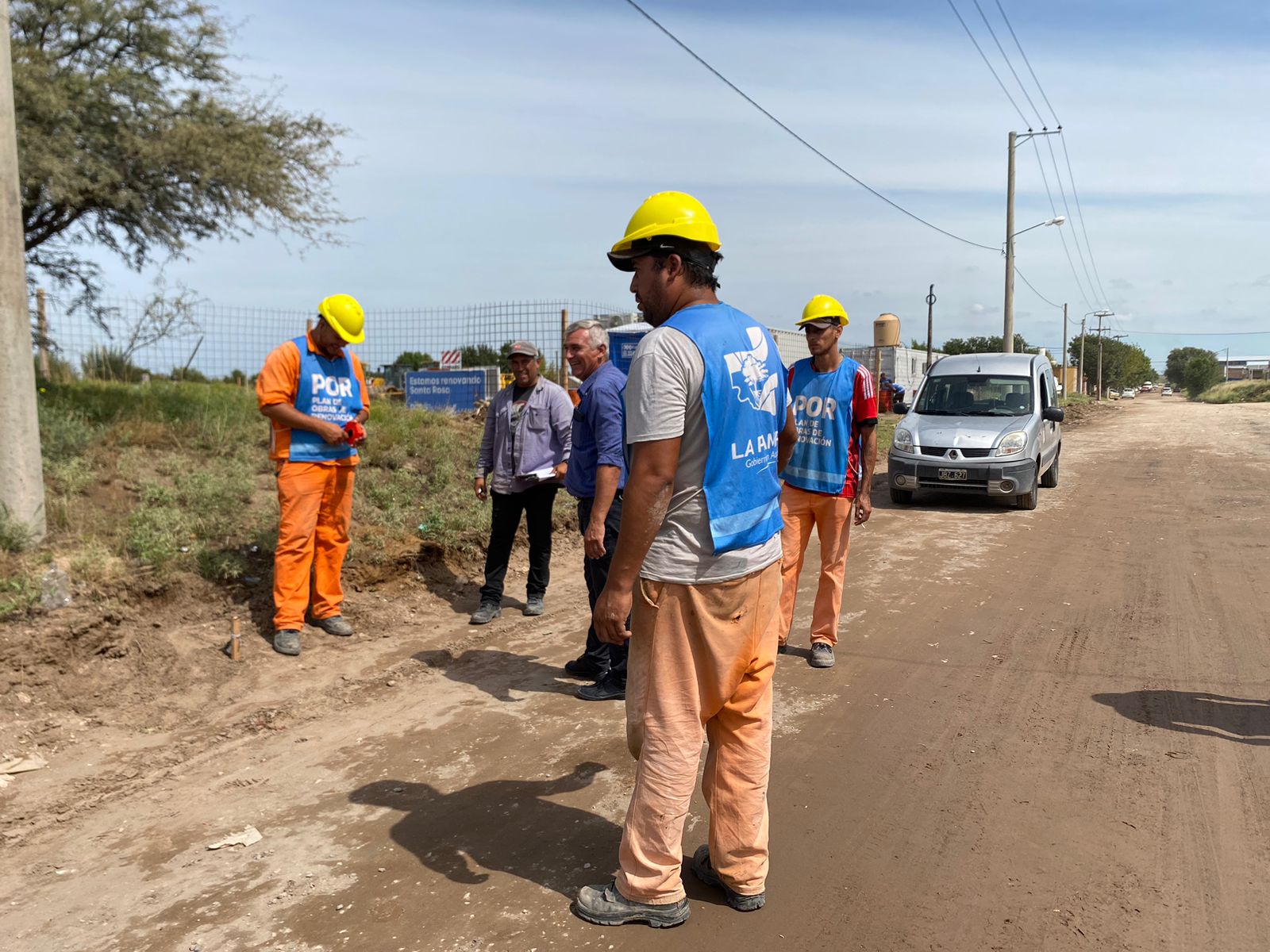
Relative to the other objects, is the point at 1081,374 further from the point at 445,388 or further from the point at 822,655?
the point at 822,655

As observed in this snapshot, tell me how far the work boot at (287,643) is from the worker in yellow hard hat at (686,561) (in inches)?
131

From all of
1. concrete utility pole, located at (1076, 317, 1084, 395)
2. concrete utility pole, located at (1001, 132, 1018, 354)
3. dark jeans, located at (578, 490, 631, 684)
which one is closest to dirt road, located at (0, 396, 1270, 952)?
dark jeans, located at (578, 490, 631, 684)

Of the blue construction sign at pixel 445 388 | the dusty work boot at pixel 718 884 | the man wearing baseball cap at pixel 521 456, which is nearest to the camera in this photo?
the dusty work boot at pixel 718 884

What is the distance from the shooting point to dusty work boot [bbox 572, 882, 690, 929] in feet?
9.93

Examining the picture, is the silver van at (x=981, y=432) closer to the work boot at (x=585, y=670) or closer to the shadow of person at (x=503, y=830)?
the work boot at (x=585, y=670)

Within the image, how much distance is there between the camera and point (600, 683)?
526 cm

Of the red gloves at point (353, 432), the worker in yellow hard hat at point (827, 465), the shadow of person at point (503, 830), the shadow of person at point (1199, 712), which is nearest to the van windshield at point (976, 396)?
the worker in yellow hard hat at point (827, 465)

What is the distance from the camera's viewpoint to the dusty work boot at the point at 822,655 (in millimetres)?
5652

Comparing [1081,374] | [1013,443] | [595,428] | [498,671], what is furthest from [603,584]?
[1081,374]

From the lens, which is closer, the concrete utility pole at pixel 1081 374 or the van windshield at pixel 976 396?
the van windshield at pixel 976 396

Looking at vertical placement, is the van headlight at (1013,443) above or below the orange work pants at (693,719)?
above

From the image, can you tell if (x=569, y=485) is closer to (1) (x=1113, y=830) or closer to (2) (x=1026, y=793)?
(2) (x=1026, y=793)

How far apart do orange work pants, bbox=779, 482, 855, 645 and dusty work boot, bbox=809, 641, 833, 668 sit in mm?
32

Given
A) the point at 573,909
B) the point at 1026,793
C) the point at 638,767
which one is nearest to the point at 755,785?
the point at 638,767
